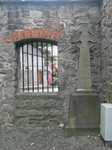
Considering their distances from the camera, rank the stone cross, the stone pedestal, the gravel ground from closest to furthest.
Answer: the gravel ground
the stone pedestal
the stone cross

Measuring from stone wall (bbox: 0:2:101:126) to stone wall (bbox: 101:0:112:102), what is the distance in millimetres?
382

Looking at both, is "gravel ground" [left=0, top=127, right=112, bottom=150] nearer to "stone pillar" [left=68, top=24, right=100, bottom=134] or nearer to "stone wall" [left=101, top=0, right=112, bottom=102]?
"stone pillar" [left=68, top=24, right=100, bottom=134]

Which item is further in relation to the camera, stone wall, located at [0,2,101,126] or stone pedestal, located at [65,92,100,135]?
stone wall, located at [0,2,101,126]

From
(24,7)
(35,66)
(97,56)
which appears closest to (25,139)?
(35,66)

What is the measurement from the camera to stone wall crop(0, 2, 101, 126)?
6984 mm

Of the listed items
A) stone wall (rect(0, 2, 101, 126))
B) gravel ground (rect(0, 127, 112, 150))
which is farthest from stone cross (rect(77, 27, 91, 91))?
gravel ground (rect(0, 127, 112, 150))

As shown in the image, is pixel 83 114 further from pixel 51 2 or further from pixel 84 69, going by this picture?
pixel 51 2

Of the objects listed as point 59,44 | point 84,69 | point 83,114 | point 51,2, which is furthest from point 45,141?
point 51,2

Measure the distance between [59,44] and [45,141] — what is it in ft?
8.98

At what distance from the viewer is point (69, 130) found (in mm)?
5766

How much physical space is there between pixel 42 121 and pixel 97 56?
92.0 inches

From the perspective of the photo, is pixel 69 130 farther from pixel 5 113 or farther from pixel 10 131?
pixel 5 113

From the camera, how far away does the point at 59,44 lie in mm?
6961

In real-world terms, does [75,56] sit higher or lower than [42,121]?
higher
